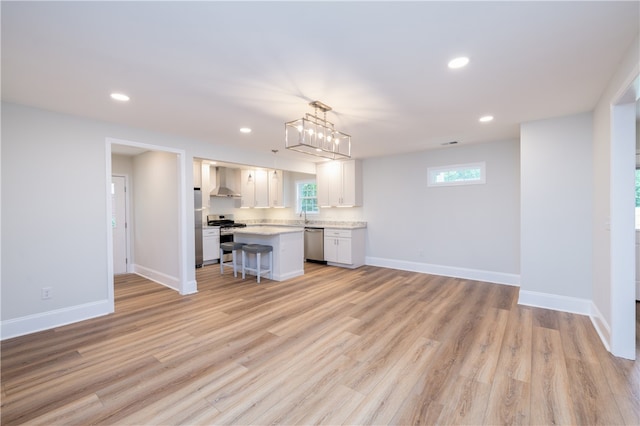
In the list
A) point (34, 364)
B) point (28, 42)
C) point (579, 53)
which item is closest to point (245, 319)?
point (34, 364)

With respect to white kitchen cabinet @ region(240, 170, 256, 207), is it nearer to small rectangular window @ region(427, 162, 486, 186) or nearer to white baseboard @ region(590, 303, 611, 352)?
small rectangular window @ region(427, 162, 486, 186)

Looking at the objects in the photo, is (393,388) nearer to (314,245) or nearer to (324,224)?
(314,245)

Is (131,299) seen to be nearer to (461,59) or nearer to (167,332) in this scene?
Answer: (167,332)

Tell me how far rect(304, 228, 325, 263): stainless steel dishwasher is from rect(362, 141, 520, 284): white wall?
112 centimetres

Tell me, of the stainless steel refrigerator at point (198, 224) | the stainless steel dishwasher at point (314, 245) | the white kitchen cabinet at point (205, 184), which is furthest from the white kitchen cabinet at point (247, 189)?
the stainless steel dishwasher at point (314, 245)

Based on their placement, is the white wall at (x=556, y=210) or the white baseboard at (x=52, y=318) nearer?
the white baseboard at (x=52, y=318)

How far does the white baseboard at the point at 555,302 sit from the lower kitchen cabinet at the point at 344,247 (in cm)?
312

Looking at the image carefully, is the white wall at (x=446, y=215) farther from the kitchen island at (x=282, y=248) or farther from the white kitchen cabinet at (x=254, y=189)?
the white kitchen cabinet at (x=254, y=189)

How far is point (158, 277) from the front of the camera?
16.8 ft

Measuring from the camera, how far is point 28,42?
1.90m

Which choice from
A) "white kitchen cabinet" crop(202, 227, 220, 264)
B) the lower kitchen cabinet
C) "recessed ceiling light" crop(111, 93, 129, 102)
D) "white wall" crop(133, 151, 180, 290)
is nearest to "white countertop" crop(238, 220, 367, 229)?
the lower kitchen cabinet

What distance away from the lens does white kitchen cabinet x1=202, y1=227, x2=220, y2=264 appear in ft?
21.7

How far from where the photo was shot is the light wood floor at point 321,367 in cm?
185

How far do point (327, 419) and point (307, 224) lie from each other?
5.72m
